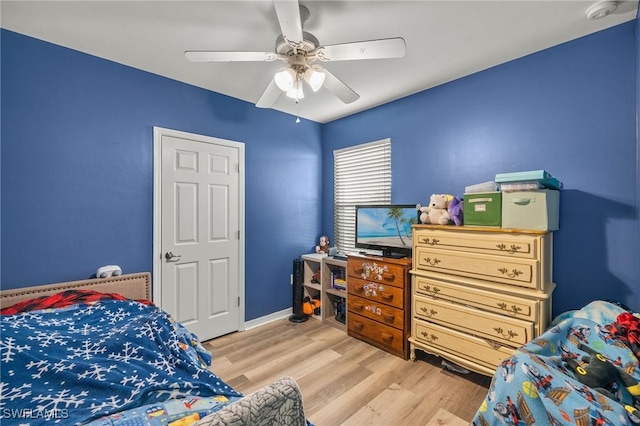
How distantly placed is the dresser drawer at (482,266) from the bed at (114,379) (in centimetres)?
171

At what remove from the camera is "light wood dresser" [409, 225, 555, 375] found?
5.96 ft

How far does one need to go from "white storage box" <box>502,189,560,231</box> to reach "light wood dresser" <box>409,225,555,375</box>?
2.4 inches

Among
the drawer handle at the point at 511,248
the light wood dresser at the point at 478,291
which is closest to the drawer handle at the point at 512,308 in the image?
the light wood dresser at the point at 478,291

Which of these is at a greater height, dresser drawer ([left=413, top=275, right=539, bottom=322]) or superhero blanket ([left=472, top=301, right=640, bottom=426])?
dresser drawer ([left=413, top=275, right=539, bottom=322])

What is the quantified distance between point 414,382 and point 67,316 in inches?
94.7

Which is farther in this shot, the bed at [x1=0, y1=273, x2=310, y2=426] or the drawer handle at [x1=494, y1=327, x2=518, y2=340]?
the drawer handle at [x1=494, y1=327, x2=518, y2=340]

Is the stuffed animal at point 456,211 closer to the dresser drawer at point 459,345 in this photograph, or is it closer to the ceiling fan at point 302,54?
the dresser drawer at point 459,345

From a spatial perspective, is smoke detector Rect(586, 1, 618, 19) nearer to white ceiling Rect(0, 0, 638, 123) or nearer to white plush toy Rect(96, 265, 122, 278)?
white ceiling Rect(0, 0, 638, 123)

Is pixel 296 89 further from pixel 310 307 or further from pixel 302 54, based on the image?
pixel 310 307

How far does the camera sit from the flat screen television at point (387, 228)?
2668 millimetres

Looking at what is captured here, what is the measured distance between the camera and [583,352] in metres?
1.49

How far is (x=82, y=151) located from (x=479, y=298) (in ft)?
10.8

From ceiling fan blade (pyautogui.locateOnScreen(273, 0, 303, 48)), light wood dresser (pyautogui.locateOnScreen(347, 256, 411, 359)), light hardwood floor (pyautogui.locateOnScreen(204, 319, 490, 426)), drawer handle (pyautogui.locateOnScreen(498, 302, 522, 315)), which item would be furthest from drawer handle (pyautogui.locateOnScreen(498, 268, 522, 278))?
ceiling fan blade (pyautogui.locateOnScreen(273, 0, 303, 48))

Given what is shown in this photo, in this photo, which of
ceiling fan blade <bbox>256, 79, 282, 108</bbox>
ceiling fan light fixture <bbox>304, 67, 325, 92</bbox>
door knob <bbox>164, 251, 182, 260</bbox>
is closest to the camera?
ceiling fan light fixture <bbox>304, 67, 325, 92</bbox>
